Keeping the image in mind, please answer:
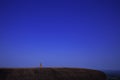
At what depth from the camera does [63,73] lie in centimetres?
1212

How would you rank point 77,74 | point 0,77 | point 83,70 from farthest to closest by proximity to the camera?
point 83,70 < point 77,74 < point 0,77

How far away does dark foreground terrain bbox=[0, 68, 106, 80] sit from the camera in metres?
11.3

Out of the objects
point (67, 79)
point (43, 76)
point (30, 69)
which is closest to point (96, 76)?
point (67, 79)

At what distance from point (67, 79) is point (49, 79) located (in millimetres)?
1273

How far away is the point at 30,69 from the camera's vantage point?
12.2 meters

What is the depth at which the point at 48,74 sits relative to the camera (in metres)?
11.7

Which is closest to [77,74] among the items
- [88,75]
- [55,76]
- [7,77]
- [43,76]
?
[88,75]

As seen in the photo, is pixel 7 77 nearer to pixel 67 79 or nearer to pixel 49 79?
pixel 49 79

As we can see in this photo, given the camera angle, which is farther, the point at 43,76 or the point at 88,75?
the point at 88,75

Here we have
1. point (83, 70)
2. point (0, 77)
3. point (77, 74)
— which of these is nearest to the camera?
point (0, 77)

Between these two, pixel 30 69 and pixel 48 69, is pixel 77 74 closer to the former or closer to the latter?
pixel 48 69

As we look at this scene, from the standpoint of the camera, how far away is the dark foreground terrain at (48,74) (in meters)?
11.3

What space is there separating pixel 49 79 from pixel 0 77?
3.20 metres

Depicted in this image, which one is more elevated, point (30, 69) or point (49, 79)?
point (30, 69)
